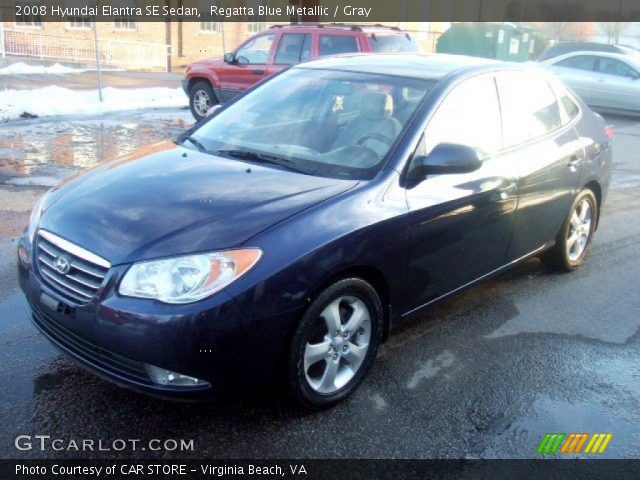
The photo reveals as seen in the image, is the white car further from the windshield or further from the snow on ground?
the windshield

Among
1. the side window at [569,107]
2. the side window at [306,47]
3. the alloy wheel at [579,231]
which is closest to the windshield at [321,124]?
the side window at [569,107]

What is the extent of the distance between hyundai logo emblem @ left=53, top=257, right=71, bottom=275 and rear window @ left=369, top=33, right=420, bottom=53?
8.88 m

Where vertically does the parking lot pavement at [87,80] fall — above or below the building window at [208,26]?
below

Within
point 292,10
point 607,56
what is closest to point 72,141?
point 292,10

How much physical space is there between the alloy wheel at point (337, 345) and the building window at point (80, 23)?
26546 mm

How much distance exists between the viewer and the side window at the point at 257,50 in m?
12.4

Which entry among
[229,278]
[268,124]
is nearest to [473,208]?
[268,124]

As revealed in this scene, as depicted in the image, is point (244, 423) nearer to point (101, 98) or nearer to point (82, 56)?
point (101, 98)

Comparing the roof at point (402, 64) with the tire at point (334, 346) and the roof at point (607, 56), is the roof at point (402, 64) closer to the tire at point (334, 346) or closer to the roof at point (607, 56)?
the tire at point (334, 346)

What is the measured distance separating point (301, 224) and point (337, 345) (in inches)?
26.0

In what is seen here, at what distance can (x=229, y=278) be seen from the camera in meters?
2.91

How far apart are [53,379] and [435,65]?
119 inches

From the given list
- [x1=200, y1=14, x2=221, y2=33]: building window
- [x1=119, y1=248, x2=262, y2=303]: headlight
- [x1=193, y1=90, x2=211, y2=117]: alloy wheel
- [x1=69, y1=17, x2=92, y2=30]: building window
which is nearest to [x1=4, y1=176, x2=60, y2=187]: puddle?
[x1=119, y1=248, x2=262, y2=303]: headlight

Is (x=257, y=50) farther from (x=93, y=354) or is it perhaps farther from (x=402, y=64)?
(x=93, y=354)
